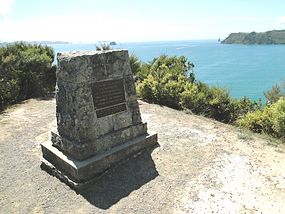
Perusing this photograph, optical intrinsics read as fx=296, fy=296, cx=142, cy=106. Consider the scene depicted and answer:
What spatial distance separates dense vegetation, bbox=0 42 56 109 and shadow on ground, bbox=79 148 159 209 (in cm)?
682

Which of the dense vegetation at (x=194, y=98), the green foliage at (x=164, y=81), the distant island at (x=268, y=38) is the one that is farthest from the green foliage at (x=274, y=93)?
the distant island at (x=268, y=38)

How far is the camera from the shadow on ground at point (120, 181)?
4.89 meters

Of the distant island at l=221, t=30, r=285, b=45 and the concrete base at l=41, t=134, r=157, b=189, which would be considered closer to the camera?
the concrete base at l=41, t=134, r=157, b=189

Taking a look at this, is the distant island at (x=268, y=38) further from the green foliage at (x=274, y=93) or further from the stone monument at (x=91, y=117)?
the stone monument at (x=91, y=117)

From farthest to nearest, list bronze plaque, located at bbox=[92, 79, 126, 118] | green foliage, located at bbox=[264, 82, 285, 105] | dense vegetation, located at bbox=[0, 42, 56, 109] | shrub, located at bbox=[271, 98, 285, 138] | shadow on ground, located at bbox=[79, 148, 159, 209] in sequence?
1. green foliage, located at bbox=[264, 82, 285, 105]
2. dense vegetation, located at bbox=[0, 42, 56, 109]
3. shrub, located at bbox=[271, 98, 285, 138]
4. bronze plaque, located at bbox=[92, 79, 126, 118]
5. shadow on ground, located at bbox=[79, 148, 159, 209]

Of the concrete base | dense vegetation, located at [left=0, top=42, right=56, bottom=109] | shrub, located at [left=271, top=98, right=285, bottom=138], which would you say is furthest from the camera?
dense vegetation, located at [left=0, top=42, right=56, bottom=109]

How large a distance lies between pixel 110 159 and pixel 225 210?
7.35ft

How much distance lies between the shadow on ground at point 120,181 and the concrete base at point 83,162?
0.44 ft

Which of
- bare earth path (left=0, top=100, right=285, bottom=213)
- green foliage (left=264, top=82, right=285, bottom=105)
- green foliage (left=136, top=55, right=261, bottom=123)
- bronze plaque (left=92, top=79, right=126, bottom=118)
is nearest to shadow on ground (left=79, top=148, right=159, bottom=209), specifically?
bare earth path (left=0, top=100, right=285, bottom=213)

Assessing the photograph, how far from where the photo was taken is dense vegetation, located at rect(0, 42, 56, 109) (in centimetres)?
1093

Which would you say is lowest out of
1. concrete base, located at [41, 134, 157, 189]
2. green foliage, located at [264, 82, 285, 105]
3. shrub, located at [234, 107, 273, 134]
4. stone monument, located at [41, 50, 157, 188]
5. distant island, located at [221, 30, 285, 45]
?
distant island, located at [221, 30, 285, 45]

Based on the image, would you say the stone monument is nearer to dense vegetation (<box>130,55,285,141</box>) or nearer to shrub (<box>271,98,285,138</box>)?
shrub (<box>271,98,285,138</box>)

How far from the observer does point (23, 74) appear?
11.7m

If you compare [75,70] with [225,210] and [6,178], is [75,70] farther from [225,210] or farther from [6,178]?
[225,210]
